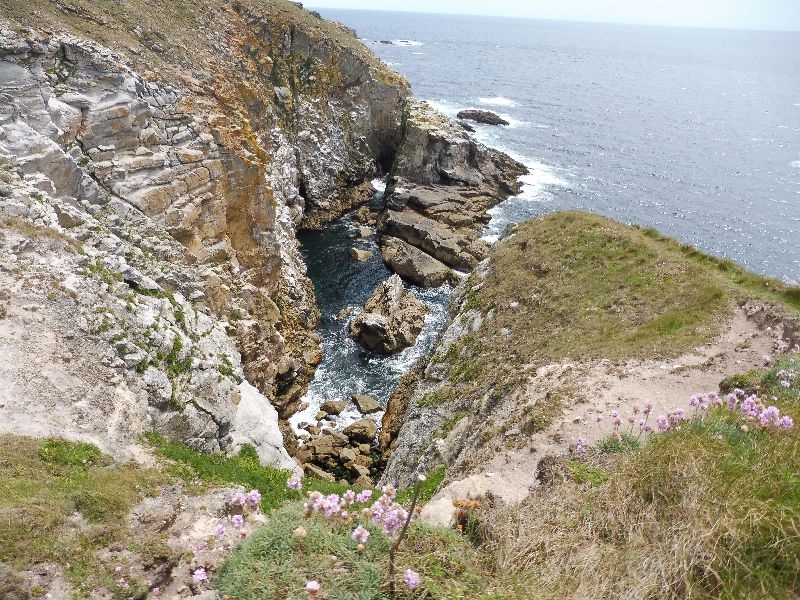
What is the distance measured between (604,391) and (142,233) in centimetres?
2161

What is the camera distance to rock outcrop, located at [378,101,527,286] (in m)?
52.2

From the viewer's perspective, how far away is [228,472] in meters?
16.9

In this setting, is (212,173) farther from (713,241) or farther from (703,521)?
(713,241)

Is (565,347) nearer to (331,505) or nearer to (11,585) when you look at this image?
(331,505)

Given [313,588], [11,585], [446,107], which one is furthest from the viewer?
[446,107]

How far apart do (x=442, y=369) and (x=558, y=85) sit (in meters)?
135

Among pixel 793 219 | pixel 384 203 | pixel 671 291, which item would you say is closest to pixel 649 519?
pixel 671 291

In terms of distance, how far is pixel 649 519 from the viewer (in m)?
8.80

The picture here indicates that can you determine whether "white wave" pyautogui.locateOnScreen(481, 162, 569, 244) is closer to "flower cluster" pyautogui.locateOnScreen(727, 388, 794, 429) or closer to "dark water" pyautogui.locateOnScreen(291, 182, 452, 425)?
"dark water" pyautogui.locateOnScreen(291, 182, 452, 425)

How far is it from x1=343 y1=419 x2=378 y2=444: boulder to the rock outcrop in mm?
19651

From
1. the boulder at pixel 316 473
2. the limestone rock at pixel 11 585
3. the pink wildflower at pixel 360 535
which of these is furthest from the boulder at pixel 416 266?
the limestone rock at pixel 11 585

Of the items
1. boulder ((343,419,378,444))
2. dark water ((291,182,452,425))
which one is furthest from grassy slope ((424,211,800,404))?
dark water ((291,182,452,425))

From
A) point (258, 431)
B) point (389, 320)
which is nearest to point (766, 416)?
point (258, 431)

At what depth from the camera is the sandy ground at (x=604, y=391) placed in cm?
1510
